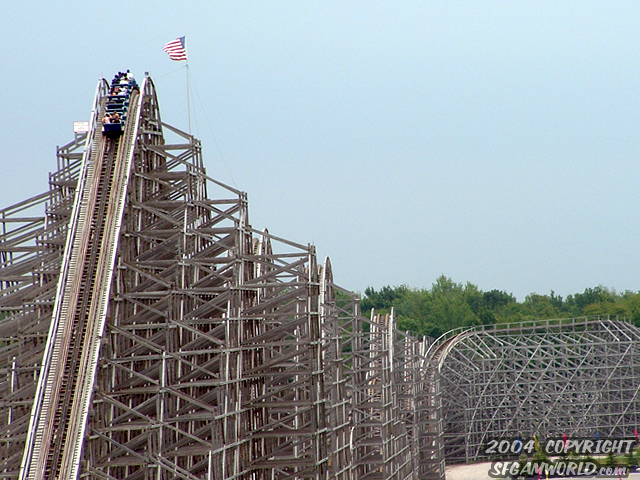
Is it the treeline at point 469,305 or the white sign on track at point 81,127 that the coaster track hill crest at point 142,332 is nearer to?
the white sign on track at point 81,127

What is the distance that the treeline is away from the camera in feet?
380

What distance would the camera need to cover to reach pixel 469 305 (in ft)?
427

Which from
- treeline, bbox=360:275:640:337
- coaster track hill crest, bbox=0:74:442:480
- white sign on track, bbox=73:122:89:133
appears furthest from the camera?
treeline, bbox=360:275:640:337

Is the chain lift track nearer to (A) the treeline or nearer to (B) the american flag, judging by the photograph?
(B) the american flag

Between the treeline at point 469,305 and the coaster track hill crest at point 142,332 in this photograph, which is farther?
the treeline at point 469,305

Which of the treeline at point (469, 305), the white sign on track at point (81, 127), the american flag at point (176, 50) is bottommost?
the white sign on track at point (81, 127)

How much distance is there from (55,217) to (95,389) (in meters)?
8.61

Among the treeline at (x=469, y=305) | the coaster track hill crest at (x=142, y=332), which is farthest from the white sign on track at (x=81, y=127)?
the treeline at (x=469, y=305)

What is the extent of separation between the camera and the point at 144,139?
32.2 metres

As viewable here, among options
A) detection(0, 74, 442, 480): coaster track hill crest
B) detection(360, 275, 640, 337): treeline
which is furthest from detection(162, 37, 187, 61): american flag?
detection(360, 275, 640, 337): treeline

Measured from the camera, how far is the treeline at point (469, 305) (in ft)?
380

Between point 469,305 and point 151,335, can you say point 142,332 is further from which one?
point 469,305

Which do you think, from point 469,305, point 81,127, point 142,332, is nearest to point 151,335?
point 142,332

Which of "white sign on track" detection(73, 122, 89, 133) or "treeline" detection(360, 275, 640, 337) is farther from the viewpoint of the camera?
"treeline" detection(360, 275, 640, 337)
